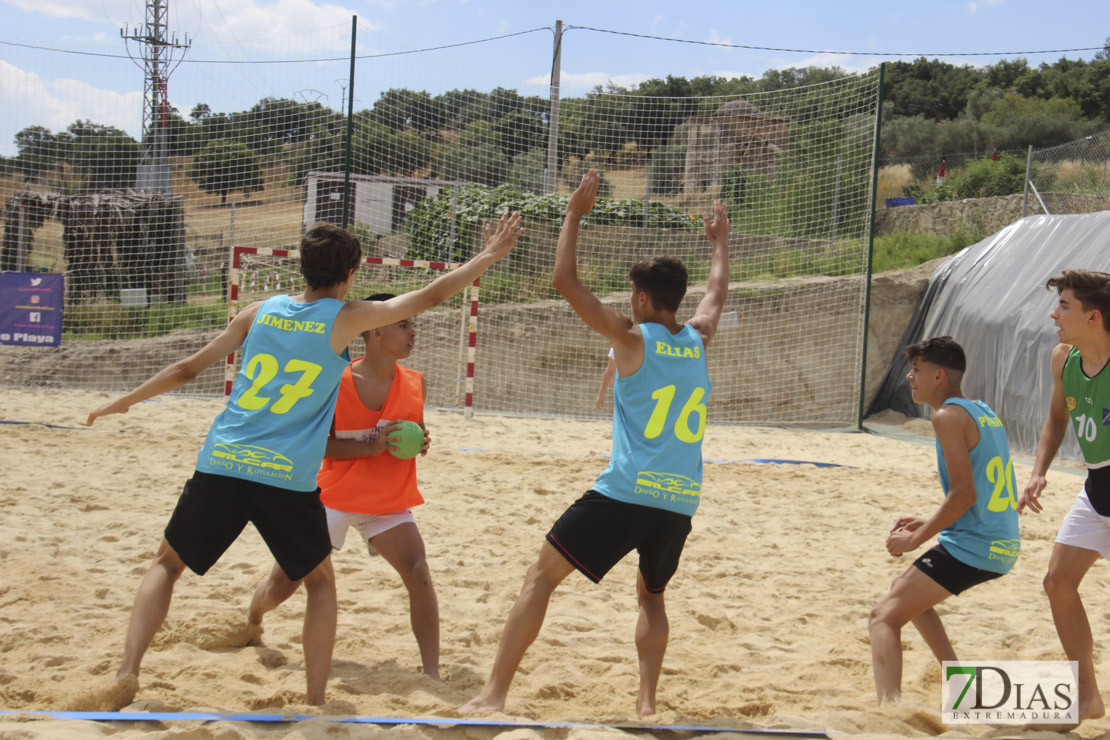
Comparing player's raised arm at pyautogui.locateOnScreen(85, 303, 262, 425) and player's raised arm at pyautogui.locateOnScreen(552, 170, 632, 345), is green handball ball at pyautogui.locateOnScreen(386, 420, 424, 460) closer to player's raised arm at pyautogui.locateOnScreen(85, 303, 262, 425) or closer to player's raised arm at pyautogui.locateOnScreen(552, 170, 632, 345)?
player's raised arm at pyautogui.locateOnScreen(85, 303, 262, 425)

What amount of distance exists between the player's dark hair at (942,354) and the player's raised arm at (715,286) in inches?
26.9

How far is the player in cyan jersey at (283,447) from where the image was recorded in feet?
8.32

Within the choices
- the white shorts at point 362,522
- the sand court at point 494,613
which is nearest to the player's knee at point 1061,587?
the sand court at point 494,613

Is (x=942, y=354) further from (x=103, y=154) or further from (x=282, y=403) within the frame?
(x=103, y=154)

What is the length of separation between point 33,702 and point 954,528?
307cm

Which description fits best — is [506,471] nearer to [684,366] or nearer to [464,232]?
[684,366]

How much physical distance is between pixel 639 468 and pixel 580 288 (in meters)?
0.58

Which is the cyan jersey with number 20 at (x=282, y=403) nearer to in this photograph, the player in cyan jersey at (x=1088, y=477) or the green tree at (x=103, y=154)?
the player in cyan jersey at (x=1088, y=477)

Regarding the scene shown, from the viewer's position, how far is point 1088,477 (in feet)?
9.64

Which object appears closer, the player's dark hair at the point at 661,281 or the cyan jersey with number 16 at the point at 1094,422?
the player's dark hair at the point at 661,281

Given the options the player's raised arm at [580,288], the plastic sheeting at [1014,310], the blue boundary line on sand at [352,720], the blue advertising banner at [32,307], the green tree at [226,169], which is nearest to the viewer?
the blue boundary line on sand at [352,720]

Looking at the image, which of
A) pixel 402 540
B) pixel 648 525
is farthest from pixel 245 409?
pixel 648 525

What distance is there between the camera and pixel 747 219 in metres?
11.9

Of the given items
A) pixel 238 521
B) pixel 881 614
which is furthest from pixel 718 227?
pixel 238 521
